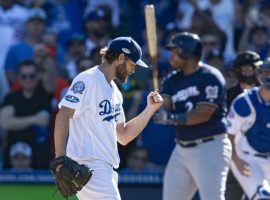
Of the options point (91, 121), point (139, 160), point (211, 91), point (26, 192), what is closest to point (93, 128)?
point (91, 121)

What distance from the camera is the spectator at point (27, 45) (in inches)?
424

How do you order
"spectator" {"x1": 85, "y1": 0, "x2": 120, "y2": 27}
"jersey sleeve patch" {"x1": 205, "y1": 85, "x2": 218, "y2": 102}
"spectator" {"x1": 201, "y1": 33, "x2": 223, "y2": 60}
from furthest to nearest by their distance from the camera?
1. "spectator" {"x1": 85, "y1": 0, "x2": 120, "y2": 27}
2. "spectator" {"x1": 201, "y1": 33, "x2": 223, "y2": 60}
3. "jersey sleeve patch" {"x1": 205, "y1": 85, "x2": 218, "y2": 102}

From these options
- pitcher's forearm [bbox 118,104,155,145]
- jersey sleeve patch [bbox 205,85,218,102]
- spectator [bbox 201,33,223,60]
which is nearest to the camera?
pitcher's forearm [bbox 118,104,155,145]

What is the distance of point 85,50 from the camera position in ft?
35.9

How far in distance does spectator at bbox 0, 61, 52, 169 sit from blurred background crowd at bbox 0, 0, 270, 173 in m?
0.01

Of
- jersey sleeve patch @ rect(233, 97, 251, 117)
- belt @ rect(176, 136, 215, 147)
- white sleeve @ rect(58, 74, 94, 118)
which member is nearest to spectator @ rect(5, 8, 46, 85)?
belt @ rect(176, 136, 215, 147)

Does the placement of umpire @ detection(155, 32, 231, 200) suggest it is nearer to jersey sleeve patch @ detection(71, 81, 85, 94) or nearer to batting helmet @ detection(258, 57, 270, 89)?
batting helmet @ detection(258, 57, 270, 89)

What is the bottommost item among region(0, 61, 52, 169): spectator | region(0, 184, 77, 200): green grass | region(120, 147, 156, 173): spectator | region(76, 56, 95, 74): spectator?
region(0, 184, 77, 200): green grass

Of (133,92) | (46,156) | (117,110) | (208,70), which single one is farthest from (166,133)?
(117,110)

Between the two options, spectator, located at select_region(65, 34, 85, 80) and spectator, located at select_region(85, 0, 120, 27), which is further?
spectator, located at select_region(85, 0, 120, 27)

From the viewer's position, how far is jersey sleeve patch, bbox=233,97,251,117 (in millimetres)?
7301

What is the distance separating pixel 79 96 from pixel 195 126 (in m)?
1.88

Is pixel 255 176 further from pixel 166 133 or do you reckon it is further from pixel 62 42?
pixel 62 42

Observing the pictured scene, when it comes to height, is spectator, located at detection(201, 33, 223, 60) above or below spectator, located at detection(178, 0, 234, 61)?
below
